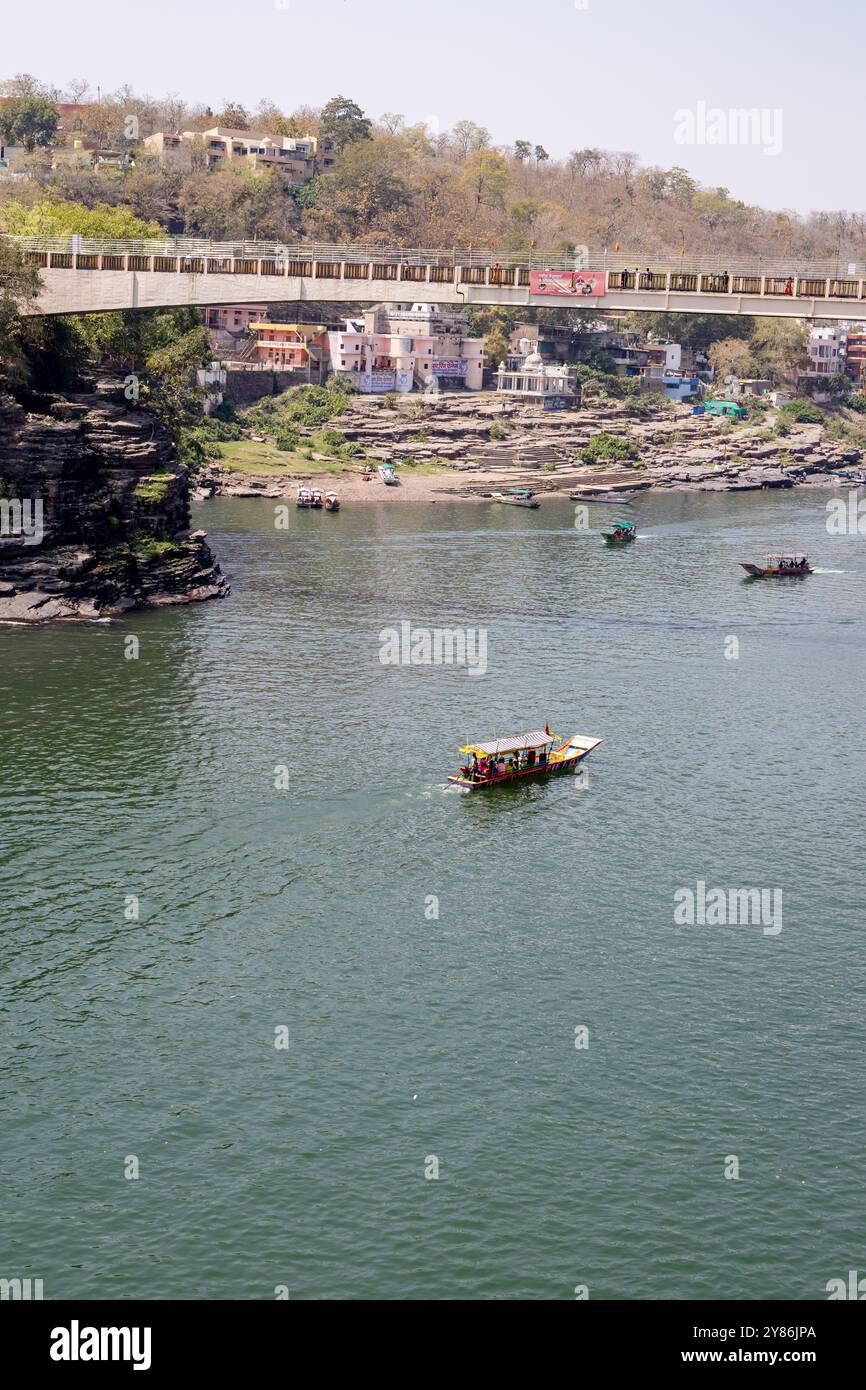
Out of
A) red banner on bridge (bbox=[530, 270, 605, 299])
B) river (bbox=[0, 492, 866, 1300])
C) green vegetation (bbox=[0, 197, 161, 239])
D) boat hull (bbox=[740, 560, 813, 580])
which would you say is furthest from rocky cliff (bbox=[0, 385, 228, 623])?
boat hull (bbox=[740, 560, 813, 580])

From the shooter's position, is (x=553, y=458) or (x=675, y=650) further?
(x=553, y=458)

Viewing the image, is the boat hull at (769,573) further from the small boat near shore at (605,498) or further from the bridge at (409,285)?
the small boat near shore at (605,498)

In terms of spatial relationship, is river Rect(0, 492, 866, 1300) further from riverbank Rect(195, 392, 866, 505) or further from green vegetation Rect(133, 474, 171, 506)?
riverbank Rect(195, 392, 866, 505)

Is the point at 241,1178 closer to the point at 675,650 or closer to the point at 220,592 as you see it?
the point at 675,650

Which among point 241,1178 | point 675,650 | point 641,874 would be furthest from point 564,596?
point 241,1178

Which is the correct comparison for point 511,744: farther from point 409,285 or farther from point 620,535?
point 620,535
